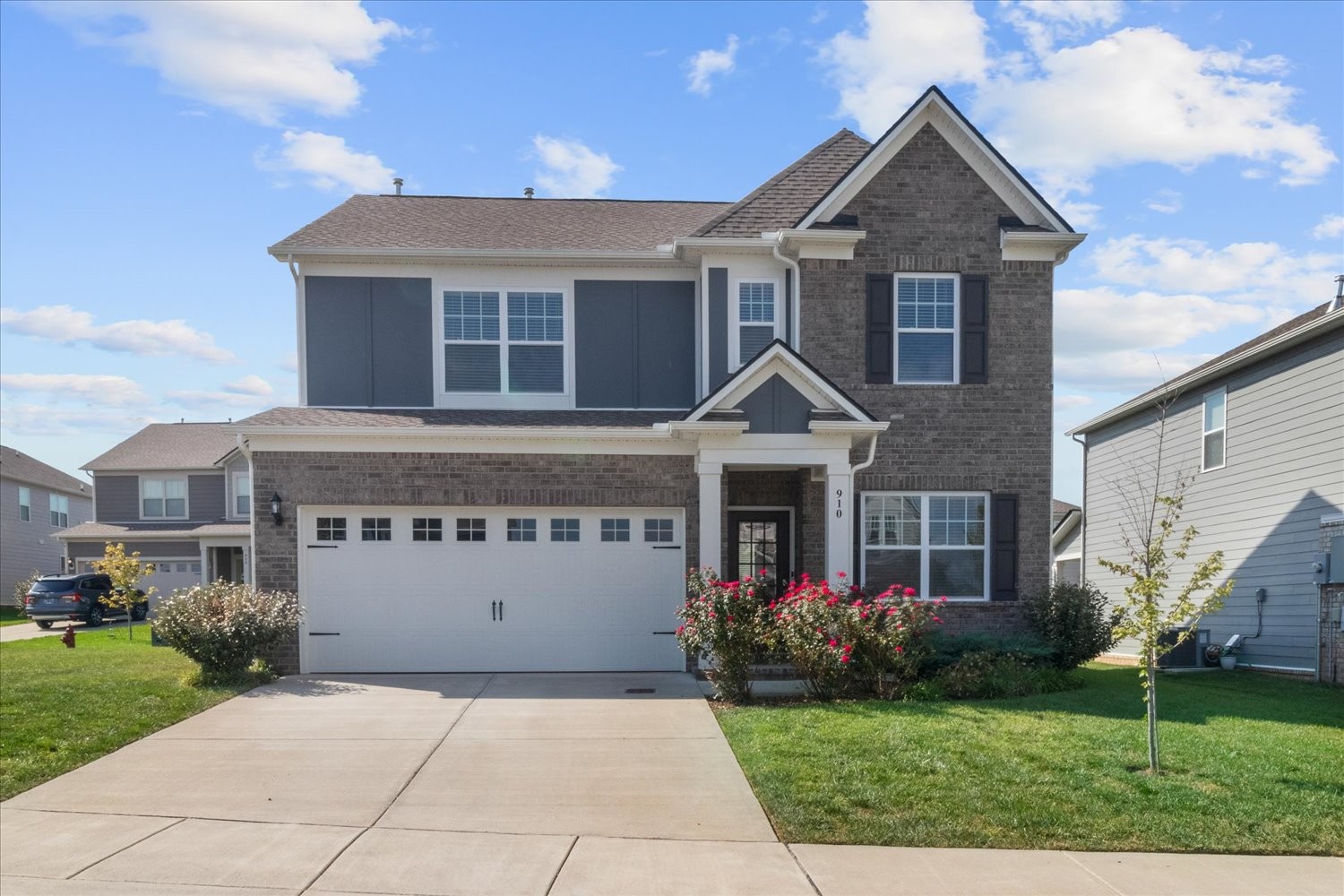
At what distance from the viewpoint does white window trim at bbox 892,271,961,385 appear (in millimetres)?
15016

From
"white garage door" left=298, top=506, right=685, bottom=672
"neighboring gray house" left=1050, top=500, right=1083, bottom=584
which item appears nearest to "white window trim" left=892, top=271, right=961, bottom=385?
"white garage door" left=298, top=506, right=685, bottom=672

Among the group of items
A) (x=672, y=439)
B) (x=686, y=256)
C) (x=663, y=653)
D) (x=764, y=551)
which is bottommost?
(x=663, y=653)

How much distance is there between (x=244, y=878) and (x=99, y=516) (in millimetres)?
32592

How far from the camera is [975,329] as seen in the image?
1507cm

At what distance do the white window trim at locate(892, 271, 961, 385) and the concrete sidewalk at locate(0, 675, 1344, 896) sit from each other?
21.8 feet

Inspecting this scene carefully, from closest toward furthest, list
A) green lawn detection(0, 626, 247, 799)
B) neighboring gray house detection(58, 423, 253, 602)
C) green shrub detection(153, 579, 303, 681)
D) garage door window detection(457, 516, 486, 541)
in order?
green lawn detection(0, 626, 247, 799)
green shrub detection(153, 579, 303, 681)
garage door window detection(457, 516, 486, 541)
neighboring gray house detection(58, 423, 253, 602)

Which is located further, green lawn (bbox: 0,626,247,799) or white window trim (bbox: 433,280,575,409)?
white window trim (bbox: 433,280,575,409)

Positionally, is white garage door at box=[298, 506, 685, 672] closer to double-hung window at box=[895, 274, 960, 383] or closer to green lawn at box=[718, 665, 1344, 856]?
green lawn at box=[718, 665, 1344, 856]

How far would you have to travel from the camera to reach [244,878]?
20.9ft

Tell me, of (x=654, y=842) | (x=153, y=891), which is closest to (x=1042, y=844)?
(x=654, y=842)

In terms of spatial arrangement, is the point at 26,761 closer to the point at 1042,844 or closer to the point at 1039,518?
the point at 1042,844

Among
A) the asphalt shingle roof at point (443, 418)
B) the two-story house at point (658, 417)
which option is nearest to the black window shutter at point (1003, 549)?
the two-story house at point (658, 417)

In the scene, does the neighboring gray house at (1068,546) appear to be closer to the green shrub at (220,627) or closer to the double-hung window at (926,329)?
the double-hung window at (926,329)

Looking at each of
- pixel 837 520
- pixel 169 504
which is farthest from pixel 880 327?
pixel 169 504
